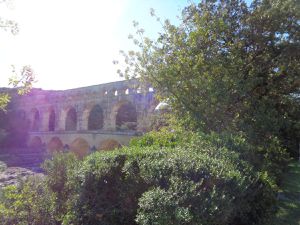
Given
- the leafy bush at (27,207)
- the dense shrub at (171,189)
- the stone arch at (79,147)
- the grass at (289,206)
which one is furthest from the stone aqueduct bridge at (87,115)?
the dense shrub at (171,189)

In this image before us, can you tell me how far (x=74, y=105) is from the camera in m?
29.0

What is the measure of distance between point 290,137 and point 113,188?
879 centimetres

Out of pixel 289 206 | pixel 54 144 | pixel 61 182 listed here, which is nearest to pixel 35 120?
pixel 54 144

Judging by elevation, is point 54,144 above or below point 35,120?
below

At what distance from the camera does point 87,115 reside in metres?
28.2

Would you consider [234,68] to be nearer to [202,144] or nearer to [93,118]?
[202,144]

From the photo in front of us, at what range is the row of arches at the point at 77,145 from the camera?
22.1 m

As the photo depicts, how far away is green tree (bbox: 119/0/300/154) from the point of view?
688cm

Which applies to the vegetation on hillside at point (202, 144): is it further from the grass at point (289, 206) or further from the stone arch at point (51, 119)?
the stone arch at point (51, 119)

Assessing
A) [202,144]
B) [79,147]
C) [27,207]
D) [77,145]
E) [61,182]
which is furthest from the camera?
[79,147]

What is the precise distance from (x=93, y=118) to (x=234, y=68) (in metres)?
28.0

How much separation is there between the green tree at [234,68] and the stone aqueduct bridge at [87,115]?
8.31 meters

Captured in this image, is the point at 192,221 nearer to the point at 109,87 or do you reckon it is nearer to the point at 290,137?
the point at 290,137

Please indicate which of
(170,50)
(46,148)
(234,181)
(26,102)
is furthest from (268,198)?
(26,102)
